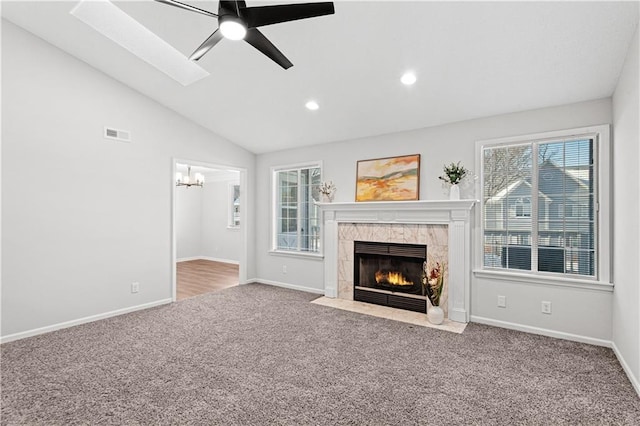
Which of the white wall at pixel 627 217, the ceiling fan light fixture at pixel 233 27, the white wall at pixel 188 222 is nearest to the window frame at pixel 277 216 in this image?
the ceiling fan light fixture at pixel 233 27

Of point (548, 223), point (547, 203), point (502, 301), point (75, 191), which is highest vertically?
point (75, 191)

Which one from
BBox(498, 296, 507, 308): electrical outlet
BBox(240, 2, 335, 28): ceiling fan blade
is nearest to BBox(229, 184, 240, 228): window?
BBox(498, 296, 507, 308): electrical outlet

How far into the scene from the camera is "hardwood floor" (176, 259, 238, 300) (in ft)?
17.7

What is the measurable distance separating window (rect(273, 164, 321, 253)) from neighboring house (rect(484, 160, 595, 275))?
8.73 ft

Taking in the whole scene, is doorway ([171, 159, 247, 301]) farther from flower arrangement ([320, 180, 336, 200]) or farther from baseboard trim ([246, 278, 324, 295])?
flower arrangement ([320, 180, 336, 200])

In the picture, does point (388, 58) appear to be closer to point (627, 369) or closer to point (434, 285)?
point (434, 285)

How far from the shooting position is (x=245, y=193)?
5820 millimetres

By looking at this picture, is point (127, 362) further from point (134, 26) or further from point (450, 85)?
point (450, 85)

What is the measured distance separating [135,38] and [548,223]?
4.83 m

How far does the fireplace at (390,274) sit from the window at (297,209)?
93cm

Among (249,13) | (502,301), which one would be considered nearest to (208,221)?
(502,301)

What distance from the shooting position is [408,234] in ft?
13.9

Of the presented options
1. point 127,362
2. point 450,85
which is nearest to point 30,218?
point 127,362

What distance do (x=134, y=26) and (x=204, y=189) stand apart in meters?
6.24
